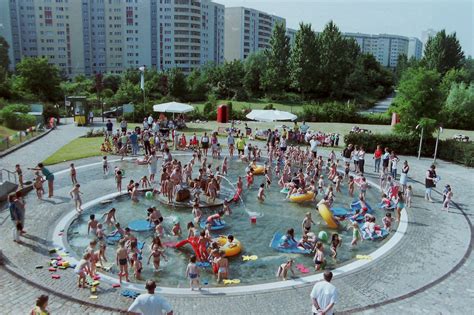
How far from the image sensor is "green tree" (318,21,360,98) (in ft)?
234

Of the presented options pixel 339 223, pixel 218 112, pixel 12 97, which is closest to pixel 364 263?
pixel 339 223

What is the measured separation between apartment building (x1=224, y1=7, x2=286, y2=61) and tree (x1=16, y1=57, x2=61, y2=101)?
84.6m

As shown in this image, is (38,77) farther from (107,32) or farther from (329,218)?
(107,32)

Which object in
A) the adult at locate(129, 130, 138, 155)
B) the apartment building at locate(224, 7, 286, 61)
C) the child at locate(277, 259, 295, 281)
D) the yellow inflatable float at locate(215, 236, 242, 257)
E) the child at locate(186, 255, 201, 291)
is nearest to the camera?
the child at locate(186, 255, 201, 291)

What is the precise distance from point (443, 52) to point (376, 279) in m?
71.1

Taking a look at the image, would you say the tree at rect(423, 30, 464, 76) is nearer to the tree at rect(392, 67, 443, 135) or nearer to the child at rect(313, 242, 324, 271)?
the tree at rect(392, 67, 443, 135)

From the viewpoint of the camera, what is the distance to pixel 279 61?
73562mm

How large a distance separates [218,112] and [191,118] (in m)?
3.12

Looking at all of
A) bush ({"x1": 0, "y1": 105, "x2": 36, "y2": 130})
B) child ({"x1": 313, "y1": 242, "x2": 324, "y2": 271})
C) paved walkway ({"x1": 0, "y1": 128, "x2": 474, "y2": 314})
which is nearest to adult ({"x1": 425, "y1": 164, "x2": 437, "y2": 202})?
paved walkway ({"x1": 0, "y1": 128, "x2": 474, "y2": 314})

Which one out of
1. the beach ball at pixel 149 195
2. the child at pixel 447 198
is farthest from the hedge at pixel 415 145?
the beach ball at pixel 149 195

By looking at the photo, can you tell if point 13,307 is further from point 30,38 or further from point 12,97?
point 30,38

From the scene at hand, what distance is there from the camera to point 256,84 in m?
75.1

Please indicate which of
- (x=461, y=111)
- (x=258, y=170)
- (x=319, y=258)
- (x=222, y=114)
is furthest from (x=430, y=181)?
(x=461, y=111)

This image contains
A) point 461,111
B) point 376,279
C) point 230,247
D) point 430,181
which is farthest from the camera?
point 461,111
